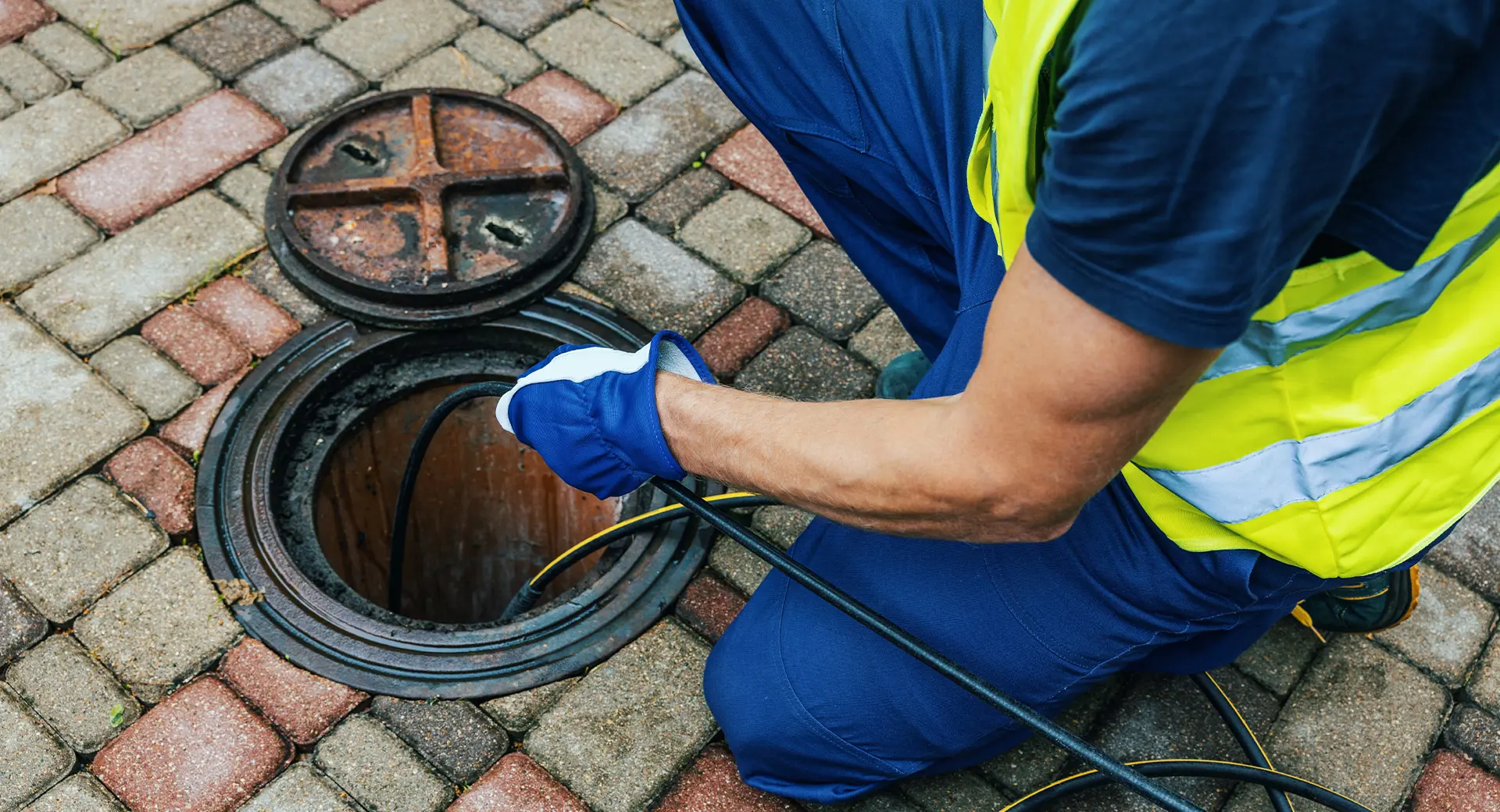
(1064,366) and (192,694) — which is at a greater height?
(1064,366)

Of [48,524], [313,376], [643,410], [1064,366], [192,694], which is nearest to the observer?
[1064,366]

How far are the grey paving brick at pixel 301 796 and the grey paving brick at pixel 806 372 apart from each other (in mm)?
1160

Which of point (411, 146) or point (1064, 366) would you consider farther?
point (411, 146)

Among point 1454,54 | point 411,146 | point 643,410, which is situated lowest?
point 411,146

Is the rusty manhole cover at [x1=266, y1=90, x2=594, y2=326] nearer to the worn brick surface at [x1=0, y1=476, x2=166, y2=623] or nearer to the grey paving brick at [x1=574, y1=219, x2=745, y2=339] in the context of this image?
the grey paving brick at [x1=574, y1=219, x2=745, y2=339]

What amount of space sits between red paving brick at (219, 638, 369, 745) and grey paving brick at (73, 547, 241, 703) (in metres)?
0.05

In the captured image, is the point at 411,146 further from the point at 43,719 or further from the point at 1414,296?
the point at 1414,296

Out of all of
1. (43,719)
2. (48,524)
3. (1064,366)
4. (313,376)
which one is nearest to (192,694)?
(43,719)

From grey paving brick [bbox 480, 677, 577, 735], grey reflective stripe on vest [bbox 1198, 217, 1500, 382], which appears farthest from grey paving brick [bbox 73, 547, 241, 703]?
grey reflective stripe on vest [bbox 1198, 217, 1500, 382]

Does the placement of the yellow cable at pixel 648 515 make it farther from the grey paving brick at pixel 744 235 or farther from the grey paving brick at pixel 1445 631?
the grey paving brick at pixel 1445 631

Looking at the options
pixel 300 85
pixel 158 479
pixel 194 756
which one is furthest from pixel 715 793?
pixel 300 85

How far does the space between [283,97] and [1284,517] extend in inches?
102

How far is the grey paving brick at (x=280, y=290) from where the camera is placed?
278cm

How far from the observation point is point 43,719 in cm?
219
